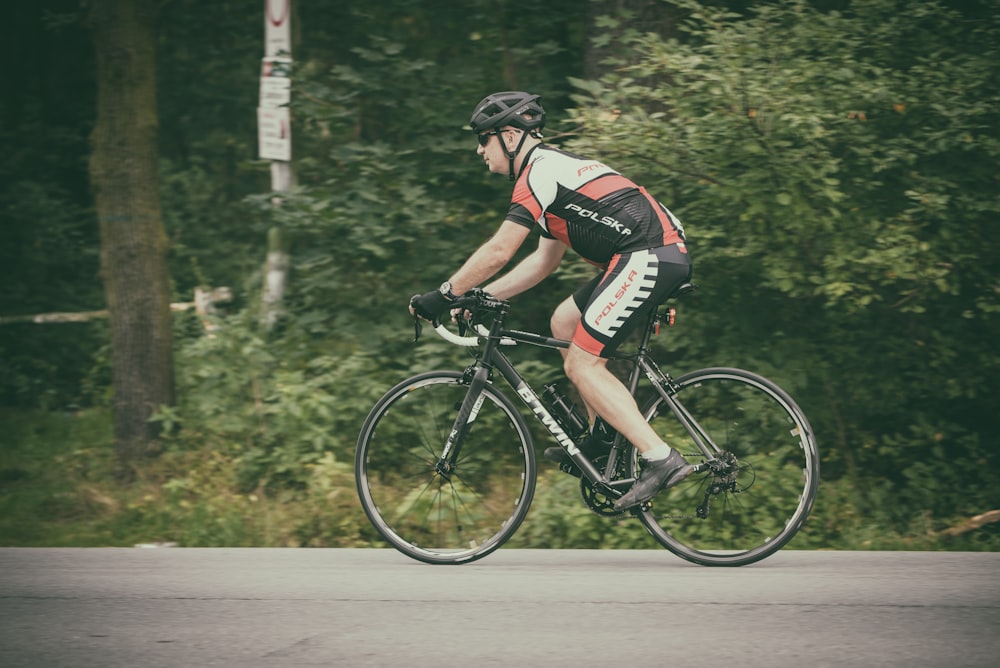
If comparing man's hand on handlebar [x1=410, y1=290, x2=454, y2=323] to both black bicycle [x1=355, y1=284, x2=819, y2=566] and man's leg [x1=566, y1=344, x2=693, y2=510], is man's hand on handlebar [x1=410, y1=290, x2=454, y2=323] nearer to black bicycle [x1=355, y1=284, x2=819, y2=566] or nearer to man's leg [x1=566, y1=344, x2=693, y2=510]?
black bicycle [x1=355, y1=284, x2=819, y2=566]

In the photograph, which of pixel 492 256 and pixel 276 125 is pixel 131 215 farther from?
pixel 492 256

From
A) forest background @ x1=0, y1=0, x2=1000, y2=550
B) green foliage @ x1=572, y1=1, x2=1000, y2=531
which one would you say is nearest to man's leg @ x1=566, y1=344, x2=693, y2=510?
forest background @ x1=0, y1=0, x2=1000, y2=550

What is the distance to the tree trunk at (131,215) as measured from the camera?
8312mm

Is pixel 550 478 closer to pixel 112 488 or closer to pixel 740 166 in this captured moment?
pixel 740 166

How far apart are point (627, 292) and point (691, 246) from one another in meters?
2.16

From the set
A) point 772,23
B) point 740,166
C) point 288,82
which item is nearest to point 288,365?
point 288,82

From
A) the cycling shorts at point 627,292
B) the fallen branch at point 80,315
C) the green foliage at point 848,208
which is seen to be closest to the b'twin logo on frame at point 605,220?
the cycling shorts at point 627,292

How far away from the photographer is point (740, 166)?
684 centimetres

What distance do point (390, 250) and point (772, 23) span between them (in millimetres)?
3178

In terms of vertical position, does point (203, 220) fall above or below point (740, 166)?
below

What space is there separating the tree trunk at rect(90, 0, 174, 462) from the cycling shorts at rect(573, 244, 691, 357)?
4.55 metres

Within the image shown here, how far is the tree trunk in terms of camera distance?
8312 mm

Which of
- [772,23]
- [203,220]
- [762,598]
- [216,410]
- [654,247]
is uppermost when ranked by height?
[772,23]

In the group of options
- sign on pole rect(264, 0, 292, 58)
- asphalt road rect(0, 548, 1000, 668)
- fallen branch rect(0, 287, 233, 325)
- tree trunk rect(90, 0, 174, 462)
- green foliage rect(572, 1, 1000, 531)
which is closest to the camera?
asphalt road rect(0, 548, 1000, 668)
